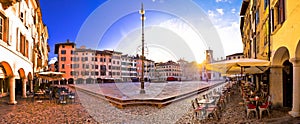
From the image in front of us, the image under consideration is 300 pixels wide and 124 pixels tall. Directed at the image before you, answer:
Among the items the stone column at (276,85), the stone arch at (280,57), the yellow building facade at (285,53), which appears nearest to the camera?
the yellow building facade at (285,53)

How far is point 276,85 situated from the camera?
41.3 ft

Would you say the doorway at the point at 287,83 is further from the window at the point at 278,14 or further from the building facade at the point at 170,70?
the building facade at the point at 170,70

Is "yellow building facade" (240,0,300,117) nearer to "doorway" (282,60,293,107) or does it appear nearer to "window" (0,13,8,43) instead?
"doorway" (282,60,293,107)

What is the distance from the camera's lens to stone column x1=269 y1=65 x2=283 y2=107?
40.9ft

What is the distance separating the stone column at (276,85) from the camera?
12.5 meters

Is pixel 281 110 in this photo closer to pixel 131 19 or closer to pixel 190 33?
pixel 190 33

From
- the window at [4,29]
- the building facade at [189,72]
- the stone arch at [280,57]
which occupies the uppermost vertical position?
the window at [4,29]

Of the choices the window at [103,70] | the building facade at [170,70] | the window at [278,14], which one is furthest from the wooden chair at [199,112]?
the building facade at [170,70]

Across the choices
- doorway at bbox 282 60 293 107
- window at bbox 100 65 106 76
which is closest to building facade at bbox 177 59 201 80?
window at bbox 100 65 106 76

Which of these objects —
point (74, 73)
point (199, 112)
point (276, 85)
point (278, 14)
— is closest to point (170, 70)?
point (74, 73)

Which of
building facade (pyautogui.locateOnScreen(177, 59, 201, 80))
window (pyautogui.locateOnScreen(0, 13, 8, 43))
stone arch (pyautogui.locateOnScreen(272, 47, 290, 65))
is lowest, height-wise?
building facade (pyautogui.locateOnScreen(177, 59, 201, 80))

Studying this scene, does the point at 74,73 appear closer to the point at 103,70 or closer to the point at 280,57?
the point at 103,70

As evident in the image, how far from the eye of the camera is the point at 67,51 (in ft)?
252

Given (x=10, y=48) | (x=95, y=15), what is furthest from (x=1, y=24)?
(x=95, y=15)
